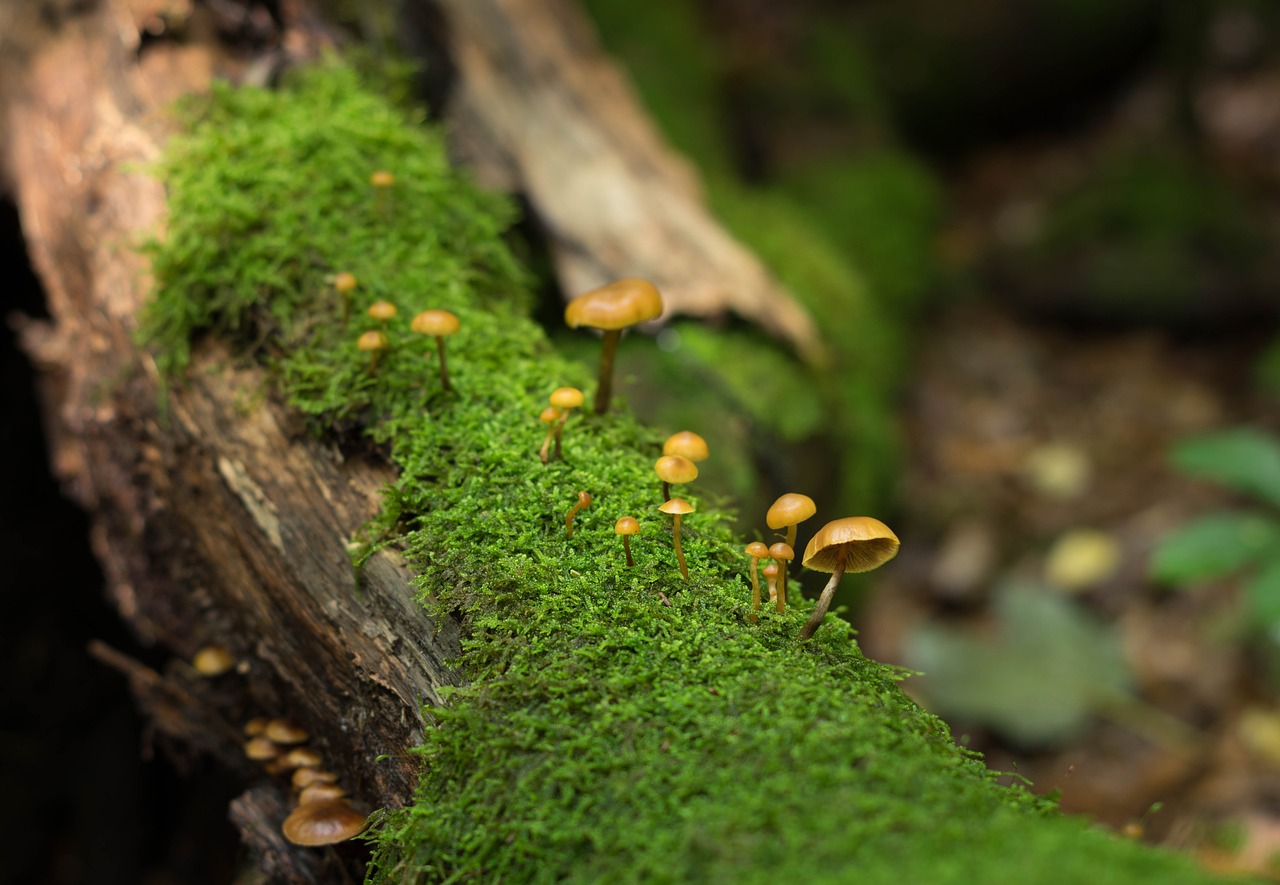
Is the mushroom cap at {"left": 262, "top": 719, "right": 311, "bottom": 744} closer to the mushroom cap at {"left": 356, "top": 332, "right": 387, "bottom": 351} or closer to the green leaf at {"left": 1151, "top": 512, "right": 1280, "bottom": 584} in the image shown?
the mushroom cap at {"left": 356, "top": 332, "right": 387, "bottom": 351}

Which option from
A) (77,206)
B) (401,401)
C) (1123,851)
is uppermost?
(77,206)

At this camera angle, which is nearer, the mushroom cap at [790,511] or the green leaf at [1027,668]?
the mushroom cap at [790,511]

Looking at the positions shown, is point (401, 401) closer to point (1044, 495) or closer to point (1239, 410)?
point (1044, 495)

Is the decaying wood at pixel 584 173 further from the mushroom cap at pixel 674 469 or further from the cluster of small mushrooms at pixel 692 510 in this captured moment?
the mushroom cap at pixel 674 469

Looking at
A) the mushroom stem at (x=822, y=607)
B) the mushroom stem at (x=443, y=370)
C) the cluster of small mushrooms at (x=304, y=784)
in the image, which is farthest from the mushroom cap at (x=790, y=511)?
the cluster of small mushrooms at (x=304, y=784)

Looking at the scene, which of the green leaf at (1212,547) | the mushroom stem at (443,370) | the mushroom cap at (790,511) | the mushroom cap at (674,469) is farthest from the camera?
the green leaf at (1212,547)

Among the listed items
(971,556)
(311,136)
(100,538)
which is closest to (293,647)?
(100,538)

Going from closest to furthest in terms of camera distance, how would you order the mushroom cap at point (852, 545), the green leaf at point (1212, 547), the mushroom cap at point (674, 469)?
the mushroom cap at point (852, 545) < the mushroom cap at point (674, 469) < the green leaf at point (1212, 547)

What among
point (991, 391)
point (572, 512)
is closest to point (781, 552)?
point (572, 512)
